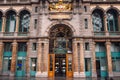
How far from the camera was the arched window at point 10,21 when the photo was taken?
103ft

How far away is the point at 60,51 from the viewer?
1130 inches

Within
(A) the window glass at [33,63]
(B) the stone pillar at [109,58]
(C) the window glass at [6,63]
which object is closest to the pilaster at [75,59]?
(B) the stone pillar at [109,58]

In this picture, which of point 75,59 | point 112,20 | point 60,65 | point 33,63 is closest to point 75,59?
point 75,59

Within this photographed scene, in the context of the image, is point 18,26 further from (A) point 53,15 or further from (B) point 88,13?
(B) point 88,13

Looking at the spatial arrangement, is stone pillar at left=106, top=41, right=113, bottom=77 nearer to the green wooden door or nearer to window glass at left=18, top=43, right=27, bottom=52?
the green wooden door

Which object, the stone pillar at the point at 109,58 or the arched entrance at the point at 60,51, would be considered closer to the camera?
the stone pillar at the point at 109,58

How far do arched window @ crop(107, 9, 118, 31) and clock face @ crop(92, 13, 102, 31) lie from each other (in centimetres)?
176

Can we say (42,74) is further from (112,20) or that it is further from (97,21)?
(112,20)

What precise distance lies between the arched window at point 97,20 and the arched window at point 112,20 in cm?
149

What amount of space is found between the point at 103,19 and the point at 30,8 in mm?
14476

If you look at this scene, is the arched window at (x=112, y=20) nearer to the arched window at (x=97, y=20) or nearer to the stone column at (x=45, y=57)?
the arched window at (x=97, y=20)

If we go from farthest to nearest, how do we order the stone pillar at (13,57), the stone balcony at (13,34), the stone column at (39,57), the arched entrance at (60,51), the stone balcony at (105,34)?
the stone balcony at (13,34), the stone balcony at (105,34), the stone pillar at (13,57), the arched entrance at (60,51), the stone column at (39,57)

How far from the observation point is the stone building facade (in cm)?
2734

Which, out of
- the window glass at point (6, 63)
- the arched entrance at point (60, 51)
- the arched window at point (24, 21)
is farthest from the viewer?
the arched window at point (24, 21)
